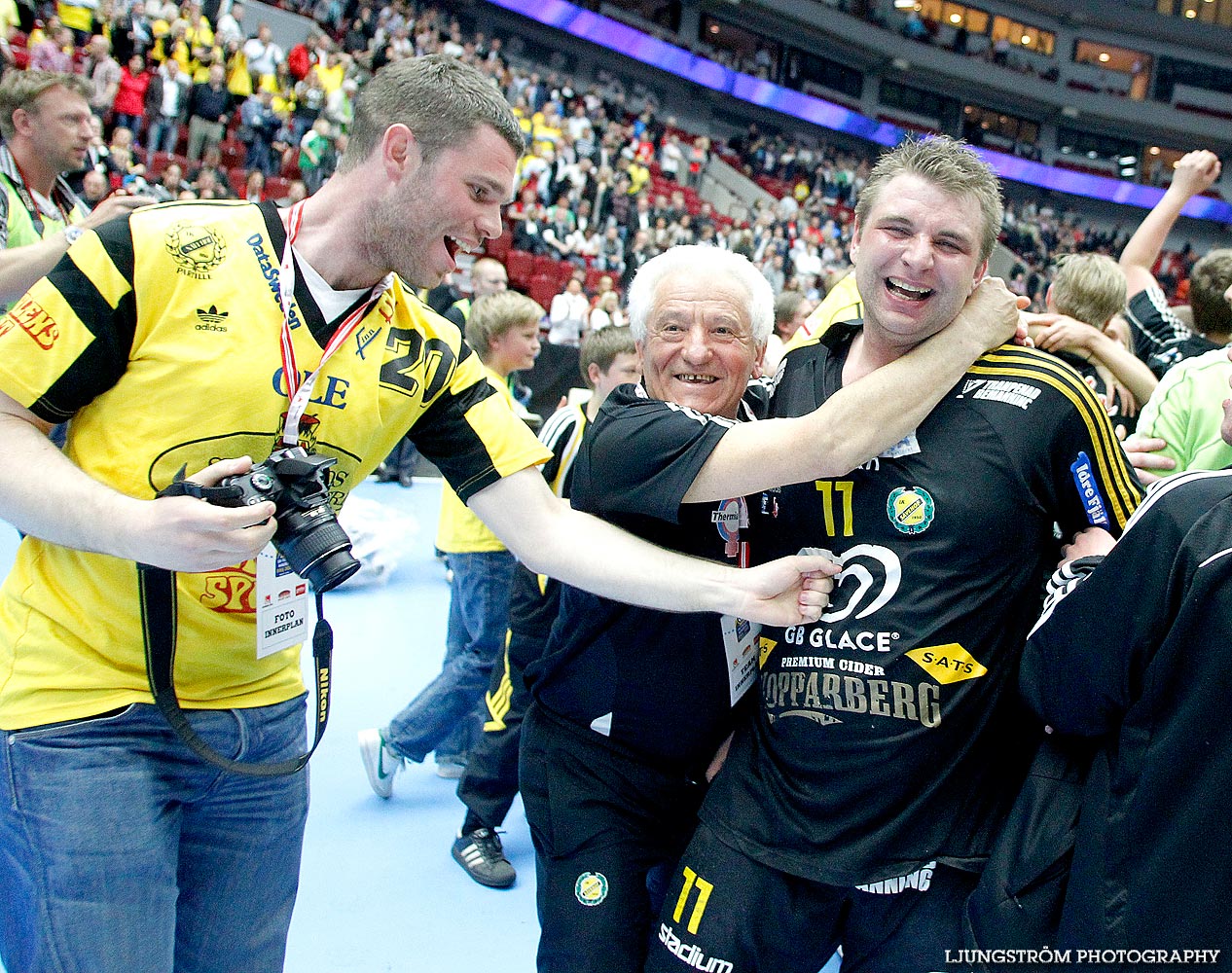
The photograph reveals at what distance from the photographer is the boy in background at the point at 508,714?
297cm

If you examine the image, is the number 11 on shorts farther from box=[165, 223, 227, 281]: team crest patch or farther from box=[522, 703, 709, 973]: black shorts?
box=[165, 223, 227, 281]: team crest patch

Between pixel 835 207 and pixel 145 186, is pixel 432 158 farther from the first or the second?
pixel 835 207

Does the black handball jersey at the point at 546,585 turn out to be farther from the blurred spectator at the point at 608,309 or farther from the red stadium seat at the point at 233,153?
the red stadium seat at the point at 233,153

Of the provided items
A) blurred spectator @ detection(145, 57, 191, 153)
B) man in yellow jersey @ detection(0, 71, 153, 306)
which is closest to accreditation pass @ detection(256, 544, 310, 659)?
man in yellow jersey @ detection(0, 71, 153, 306)

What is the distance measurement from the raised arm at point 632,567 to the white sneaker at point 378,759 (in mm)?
2030

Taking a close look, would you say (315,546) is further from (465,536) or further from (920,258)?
(465,536)

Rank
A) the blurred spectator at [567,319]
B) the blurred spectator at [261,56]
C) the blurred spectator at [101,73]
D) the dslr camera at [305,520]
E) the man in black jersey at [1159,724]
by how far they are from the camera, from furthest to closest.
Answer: the blurred spectator at [261,56] → the blurred spectator at [567,319] → the blurred spectator at [101,73] → the dslr camera at [305,520] → the man in black jersey at [1159,724]

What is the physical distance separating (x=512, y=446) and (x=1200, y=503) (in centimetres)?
118

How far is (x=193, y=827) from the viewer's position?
1.65m

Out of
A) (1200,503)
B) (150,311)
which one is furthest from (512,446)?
(1200,503)

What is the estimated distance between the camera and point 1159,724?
52.0 inches

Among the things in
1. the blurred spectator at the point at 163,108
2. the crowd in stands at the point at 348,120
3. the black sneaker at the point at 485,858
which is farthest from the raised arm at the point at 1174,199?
the blurred spectator at the point at 163,108

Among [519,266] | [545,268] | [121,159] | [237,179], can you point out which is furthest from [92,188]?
[545,268]

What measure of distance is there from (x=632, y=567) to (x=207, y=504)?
0.77m
